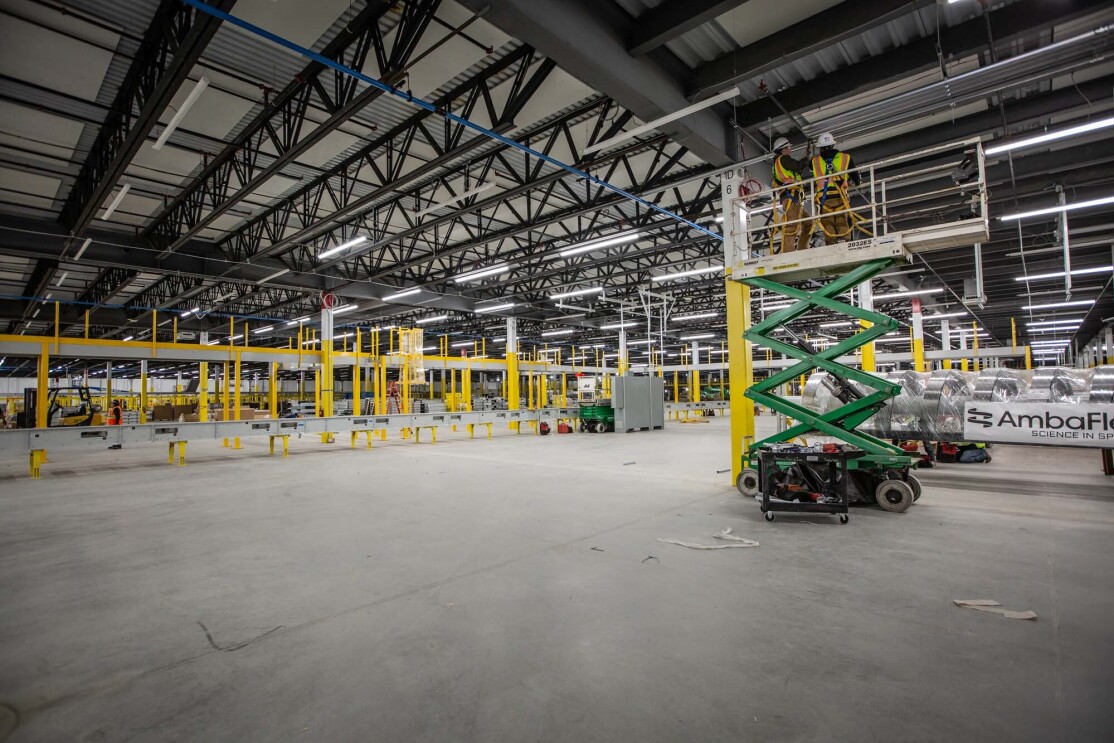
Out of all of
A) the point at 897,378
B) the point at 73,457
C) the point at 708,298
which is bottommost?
the point at 73,457

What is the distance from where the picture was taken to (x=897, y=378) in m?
9.40

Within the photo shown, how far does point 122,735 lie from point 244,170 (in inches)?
432

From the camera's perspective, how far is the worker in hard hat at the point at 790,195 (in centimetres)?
702

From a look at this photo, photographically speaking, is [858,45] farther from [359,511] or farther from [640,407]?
[640,407]

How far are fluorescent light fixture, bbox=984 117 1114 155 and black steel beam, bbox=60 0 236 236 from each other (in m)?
10.7

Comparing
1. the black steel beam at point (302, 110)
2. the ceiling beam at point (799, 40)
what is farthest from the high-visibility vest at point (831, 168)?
the black steel beam at point (302, 110)

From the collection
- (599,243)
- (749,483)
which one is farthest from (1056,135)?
(599,243)

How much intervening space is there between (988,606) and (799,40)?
268 inches

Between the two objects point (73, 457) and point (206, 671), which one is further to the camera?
point (73, 457)

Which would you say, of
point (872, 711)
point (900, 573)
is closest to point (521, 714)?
point (872, 711)

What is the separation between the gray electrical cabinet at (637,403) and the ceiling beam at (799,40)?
13372 mm

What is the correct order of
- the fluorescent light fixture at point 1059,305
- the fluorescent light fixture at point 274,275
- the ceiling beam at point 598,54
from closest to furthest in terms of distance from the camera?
the ceiling beam at point 598,54
the fluorescent light fixture at point 274,275
the fluorescent light fixture at point 1059,305

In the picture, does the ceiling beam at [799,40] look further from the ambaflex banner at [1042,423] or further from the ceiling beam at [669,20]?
the ambaflex banner at [1042,423]

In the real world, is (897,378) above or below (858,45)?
below
